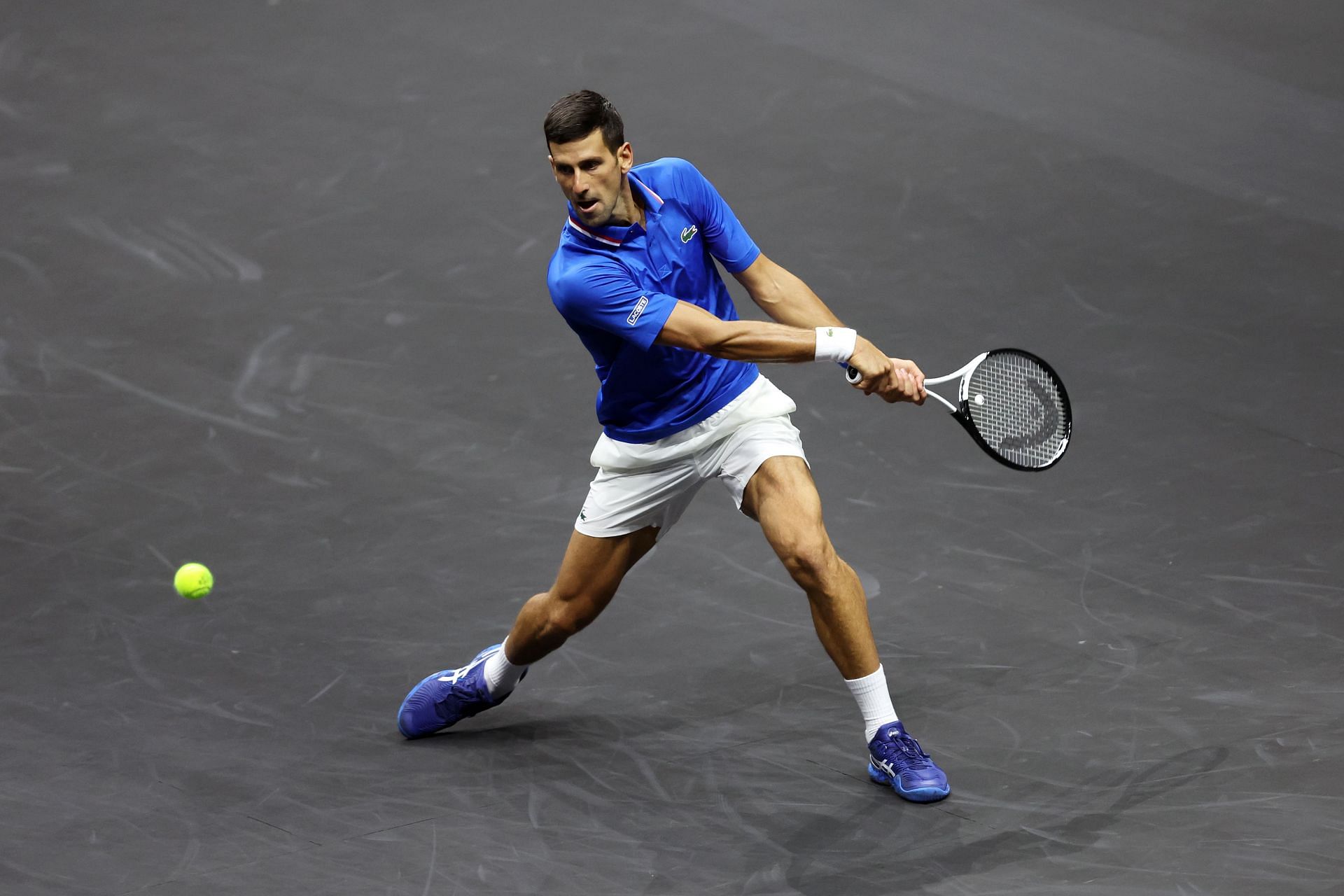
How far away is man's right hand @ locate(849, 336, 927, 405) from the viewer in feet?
14.5

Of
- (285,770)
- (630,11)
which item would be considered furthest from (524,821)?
(630,11)

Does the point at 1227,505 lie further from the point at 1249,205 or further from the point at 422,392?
the point at 422,392

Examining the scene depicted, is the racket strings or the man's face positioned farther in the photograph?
the racket strings

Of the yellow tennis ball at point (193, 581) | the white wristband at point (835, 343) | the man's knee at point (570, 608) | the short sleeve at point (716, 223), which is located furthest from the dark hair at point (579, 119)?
the yellow tennis ball at point (193, 581)

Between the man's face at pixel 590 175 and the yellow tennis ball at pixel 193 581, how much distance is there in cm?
205

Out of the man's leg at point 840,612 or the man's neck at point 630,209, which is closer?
the man's leg at point 840,612

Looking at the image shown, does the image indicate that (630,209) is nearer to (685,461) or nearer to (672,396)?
(672,396)

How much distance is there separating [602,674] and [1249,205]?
5.01 m

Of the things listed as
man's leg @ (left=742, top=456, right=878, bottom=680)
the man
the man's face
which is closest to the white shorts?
the man

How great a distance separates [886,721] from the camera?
471cm

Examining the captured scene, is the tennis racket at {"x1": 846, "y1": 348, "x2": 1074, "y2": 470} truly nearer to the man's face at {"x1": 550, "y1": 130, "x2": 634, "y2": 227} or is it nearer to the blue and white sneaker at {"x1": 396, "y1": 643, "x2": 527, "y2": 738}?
the man's face at {"x1": 550, "y1": 130, "x2": 634, "y2": 227}

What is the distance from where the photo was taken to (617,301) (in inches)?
180

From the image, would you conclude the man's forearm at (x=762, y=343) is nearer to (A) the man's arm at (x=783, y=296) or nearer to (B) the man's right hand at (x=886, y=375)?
(B) the man's right hand at (x=886, y=375)

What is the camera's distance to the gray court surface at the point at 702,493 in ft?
15.2
